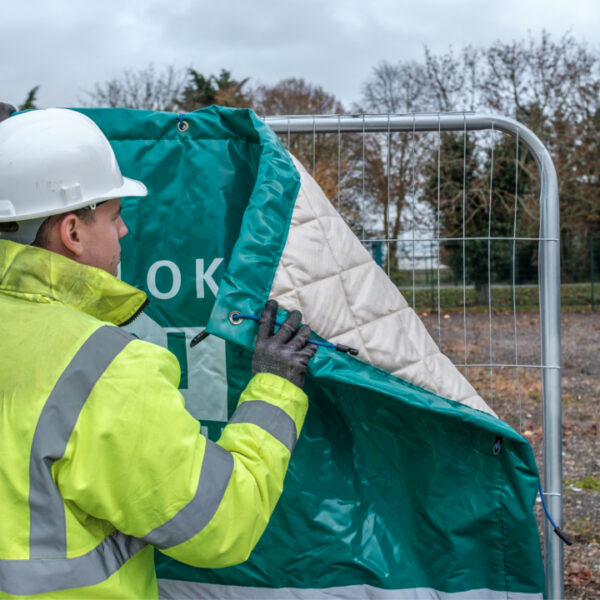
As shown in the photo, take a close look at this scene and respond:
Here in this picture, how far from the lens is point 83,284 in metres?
1.46

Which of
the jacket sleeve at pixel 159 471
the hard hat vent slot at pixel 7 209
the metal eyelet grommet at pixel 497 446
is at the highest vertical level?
the hard hat vent slot at pixel 7 209

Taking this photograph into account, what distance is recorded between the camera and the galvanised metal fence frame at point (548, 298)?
2.34 meters

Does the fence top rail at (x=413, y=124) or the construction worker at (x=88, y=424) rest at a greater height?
the fence top rail at (x=413, y=124)

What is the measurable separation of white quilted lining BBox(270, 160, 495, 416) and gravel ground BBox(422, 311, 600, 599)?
1.07ft

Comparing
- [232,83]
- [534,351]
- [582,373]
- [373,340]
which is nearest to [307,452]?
[373,340]

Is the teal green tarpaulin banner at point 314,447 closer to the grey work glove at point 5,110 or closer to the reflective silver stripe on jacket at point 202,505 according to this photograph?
the grey work glove at point 5,110

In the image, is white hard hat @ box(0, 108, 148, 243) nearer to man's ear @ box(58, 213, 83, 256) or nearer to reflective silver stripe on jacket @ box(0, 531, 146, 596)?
man's ear @ box(58, 213, 83, 256)

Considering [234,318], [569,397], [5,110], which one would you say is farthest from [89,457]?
[569,397]

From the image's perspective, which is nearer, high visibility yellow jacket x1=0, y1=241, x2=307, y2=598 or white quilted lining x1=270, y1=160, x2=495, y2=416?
high visibility yellow jacket x1=0, y1=241, x2=307, y2=598

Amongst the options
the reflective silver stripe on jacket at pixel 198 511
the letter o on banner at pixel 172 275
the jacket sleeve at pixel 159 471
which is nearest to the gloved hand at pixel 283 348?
the jacket sleeve at pixel 159 471

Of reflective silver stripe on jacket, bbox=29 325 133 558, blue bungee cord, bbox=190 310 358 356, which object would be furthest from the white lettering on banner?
reflective silver stripe on jacket, bbox=29 325 133 558

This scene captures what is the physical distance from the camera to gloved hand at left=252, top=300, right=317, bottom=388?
1687 mm

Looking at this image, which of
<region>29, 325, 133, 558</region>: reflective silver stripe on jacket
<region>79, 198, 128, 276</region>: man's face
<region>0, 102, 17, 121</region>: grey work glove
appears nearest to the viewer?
<region>29, 325, 133, 558</region>: reflective silver stripe on jacket

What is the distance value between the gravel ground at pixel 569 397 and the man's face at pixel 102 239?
1322 mm
